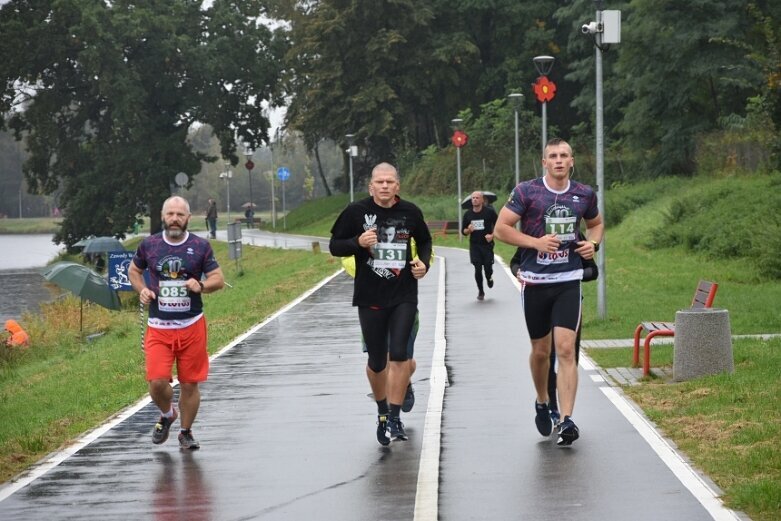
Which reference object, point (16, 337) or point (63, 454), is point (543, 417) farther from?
point (16, 337)

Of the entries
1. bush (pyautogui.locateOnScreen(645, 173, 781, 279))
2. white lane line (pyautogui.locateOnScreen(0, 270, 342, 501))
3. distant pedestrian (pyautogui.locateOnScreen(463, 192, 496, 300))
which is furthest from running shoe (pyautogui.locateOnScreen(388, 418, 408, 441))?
bush (pyautogui.locateOnScreen(645, 173, 781, 279))

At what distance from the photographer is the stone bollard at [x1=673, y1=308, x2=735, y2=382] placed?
13.3 metres

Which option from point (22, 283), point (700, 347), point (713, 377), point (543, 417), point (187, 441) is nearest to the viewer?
point (543, 417)

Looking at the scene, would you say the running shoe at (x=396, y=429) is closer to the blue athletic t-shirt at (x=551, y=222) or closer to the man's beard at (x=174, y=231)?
the blue athletic t-shirt at (x=551, y=222)

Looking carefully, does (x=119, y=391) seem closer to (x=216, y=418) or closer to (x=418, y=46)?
(x=216, y=418)

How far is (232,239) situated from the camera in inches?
1592

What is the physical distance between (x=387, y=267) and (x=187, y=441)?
6.25 ft

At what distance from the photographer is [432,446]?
10195 millimetres

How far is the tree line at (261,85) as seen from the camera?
6644 centimetres

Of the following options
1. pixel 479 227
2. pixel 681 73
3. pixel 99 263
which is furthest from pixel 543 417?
pixel 99 263

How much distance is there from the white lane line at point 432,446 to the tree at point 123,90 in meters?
51.3

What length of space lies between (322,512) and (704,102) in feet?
145

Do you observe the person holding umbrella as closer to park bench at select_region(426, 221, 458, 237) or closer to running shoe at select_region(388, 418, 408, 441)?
running shoe at select_region(388, 418, 408, 441)

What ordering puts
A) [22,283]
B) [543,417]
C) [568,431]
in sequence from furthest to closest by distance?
[22,283], [543,417], [568,431]
